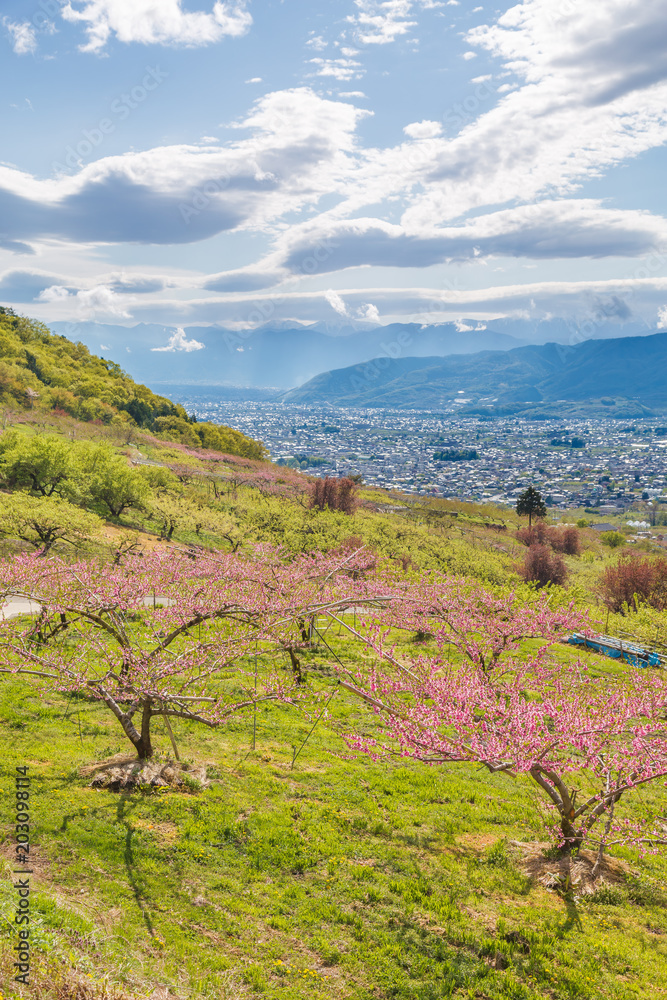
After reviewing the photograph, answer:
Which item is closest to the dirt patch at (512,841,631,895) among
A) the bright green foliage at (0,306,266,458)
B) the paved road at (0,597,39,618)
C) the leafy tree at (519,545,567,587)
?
the paved road at (0,597,39,618)

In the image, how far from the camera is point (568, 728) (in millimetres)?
8500

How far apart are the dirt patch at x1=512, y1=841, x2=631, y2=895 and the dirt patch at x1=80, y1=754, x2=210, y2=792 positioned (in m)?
6.41

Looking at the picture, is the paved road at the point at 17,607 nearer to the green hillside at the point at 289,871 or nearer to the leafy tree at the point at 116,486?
the green hillside at the point at 289,871

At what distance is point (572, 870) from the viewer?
9156 mm

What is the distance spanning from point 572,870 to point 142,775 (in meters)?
8.12

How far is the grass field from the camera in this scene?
6.63m

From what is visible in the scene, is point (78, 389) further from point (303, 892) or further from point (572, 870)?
point (572, 870)

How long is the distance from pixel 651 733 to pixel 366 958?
594 centimetres

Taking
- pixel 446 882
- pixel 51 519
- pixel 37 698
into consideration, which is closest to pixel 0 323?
pixel 51 519

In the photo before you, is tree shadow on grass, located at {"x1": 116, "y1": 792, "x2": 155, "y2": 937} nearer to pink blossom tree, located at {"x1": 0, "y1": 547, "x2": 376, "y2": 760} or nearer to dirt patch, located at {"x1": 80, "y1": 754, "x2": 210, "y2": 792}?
dirt patch, located at {"x1": 80, "y1": 754, "x2": 210, "y2": 792}

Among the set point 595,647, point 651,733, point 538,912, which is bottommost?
point 595,647

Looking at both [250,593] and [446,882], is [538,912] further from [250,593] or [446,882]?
[250,593]

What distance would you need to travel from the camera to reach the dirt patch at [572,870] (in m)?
8.95

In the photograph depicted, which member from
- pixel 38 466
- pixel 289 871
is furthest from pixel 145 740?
pixel 38 466
